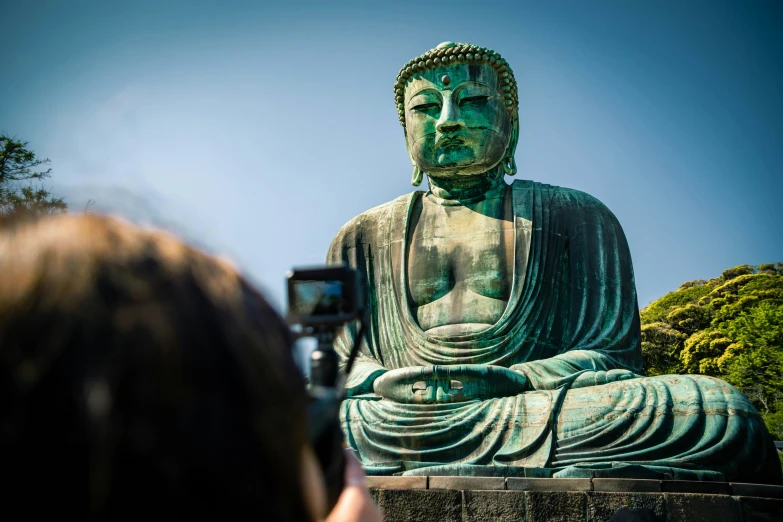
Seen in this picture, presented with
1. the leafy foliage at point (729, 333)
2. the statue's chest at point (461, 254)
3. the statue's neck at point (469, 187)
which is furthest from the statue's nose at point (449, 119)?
the leafy foliage at point (729, 333)

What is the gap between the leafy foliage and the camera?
73.8 ft

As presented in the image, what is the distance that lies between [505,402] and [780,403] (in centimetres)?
1903

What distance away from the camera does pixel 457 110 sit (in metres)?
6.91

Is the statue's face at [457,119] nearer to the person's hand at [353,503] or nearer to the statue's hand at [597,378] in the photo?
the statue's hand at [597,378]

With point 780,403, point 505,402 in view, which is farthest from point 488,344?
point 780,403

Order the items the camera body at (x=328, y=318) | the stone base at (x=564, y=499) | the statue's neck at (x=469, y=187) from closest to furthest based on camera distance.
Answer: the camera body at (x=328, y=318) < the stone base at (x=564, y=499) < the statue's neck at (x=469, y=187)

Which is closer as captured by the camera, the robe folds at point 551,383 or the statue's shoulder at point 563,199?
the robe folds at point 551,383

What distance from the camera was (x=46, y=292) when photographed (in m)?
0.76

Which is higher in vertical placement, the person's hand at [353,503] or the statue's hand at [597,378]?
the person's hand at [353,503]

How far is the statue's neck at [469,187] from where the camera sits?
7.14 metres

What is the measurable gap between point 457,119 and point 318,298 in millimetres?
5989

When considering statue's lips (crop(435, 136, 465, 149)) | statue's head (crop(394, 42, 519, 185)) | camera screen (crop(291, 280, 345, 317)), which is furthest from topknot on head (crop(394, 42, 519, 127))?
camera screen (crop(291, 280, 345, 317))

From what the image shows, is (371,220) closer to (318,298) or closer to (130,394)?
(318,298)

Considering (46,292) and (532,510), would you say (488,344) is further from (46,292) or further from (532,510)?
(46,292)
